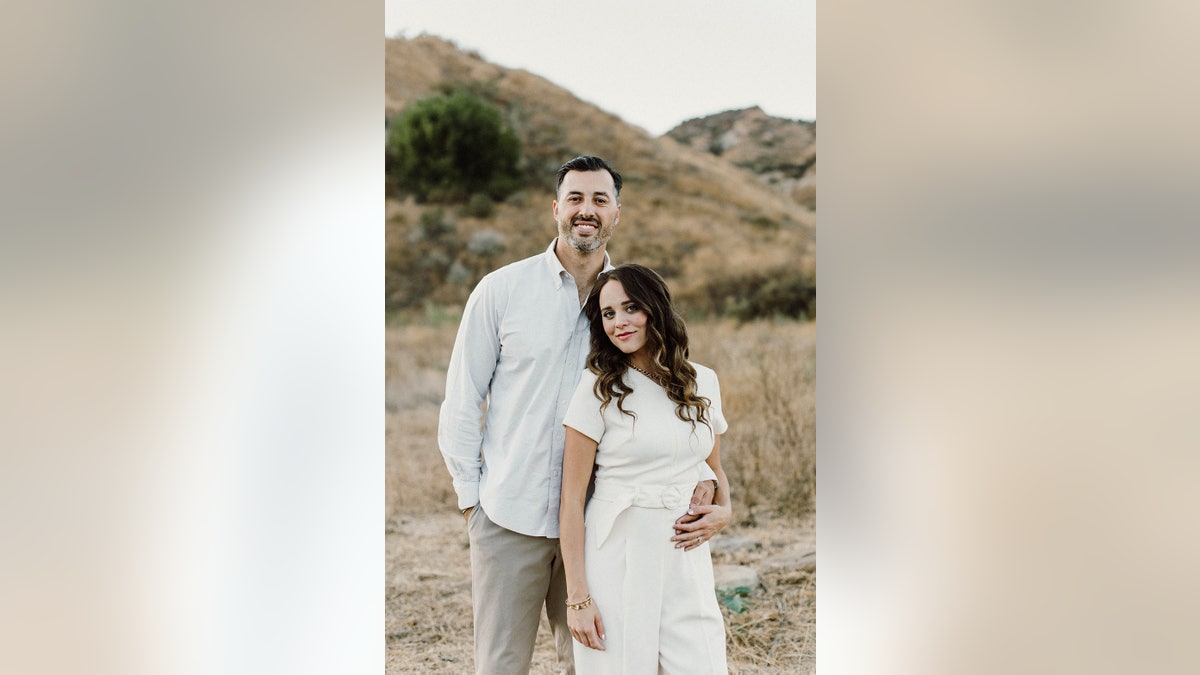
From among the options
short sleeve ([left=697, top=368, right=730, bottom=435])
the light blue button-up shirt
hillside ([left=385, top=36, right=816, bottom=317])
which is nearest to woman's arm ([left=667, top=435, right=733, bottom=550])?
short sleeve ([left=697, top=368, right=730, bottom=435])

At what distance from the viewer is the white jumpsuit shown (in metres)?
1.92

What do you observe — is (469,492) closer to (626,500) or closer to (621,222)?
(626,500)

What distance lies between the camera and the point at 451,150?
8883mm

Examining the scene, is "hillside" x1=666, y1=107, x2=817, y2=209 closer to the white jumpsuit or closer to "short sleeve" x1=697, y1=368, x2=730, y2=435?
"short sleeve" x1=697, y1=368, x2=730, y2=435

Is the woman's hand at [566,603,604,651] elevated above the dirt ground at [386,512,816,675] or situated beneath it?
elevated above

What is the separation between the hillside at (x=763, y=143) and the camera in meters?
8.82

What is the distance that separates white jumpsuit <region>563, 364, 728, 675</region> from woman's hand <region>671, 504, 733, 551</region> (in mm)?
15

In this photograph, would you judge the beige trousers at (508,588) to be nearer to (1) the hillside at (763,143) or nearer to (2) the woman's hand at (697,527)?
(2) the woman's hand at (697,527)
